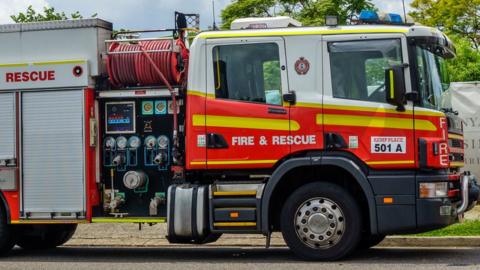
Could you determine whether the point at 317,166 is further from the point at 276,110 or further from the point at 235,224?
the point at 235,224

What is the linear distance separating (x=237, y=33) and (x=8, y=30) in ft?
10.9

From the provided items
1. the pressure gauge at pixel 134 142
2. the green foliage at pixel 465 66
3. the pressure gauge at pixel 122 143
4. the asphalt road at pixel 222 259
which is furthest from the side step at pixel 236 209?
the green foliage at pixel 465 66

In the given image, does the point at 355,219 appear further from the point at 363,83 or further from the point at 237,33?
the point at 237,33

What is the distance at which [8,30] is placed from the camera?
12.0 m

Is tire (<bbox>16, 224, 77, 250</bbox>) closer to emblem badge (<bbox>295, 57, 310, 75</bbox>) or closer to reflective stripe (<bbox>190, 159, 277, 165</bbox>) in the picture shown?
reflective stripe (<bbox>190, 159, 277, 165</bbox>)

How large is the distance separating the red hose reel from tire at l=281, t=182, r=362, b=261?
2277 mm

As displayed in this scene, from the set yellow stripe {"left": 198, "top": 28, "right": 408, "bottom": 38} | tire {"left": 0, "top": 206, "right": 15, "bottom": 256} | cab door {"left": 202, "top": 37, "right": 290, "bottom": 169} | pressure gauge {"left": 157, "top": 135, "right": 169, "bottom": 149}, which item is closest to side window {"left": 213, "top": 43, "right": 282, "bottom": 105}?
cab door {"left": 202, "top": 37, "right": 290, "bottom": 169}

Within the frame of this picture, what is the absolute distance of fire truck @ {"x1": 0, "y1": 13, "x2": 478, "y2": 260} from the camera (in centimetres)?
1030

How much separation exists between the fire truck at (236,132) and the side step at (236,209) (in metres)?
0.02

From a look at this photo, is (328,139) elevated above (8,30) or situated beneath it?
situated beneath

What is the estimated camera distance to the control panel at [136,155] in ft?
37.4

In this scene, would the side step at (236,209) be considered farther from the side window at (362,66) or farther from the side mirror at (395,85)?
the side mirror at (395,85)

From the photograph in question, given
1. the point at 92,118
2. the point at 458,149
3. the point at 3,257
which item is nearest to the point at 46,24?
the point at 92,118

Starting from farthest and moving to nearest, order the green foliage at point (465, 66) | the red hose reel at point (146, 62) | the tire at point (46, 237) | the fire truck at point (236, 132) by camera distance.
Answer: the green foliage at point (465, 66) → the tire at point (46, 237) → the red hose reel at point (146, 62) → the fire truck at point (236, 132)
